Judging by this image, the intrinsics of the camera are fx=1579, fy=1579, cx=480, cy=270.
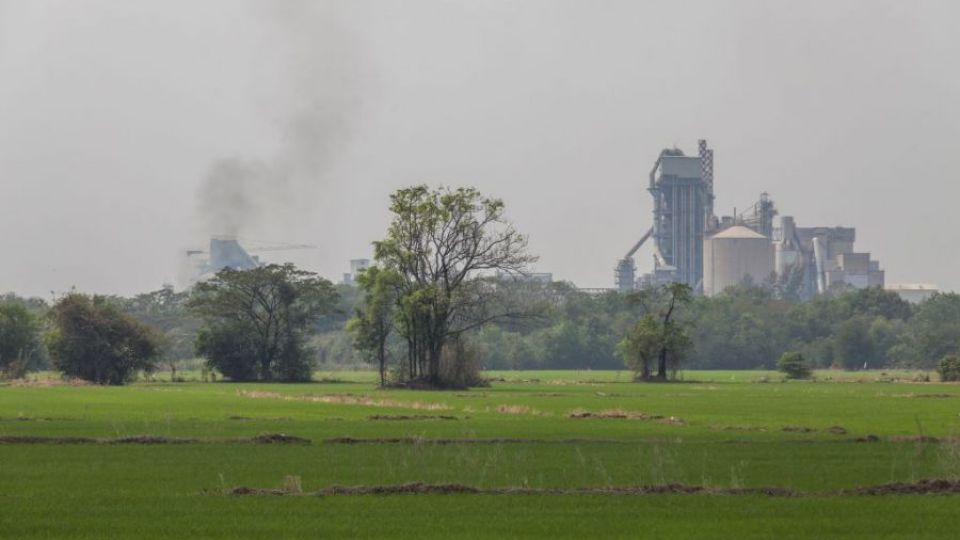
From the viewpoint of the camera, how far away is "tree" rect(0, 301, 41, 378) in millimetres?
120438

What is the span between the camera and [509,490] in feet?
96.4

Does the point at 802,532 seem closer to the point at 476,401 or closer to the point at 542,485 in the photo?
the point at 542,485

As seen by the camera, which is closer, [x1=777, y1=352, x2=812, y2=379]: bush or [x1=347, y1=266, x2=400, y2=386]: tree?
[x1=347, y1=266, x2=400, y2=386]: tree

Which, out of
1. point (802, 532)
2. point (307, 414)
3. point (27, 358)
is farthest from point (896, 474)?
point (27, 358)

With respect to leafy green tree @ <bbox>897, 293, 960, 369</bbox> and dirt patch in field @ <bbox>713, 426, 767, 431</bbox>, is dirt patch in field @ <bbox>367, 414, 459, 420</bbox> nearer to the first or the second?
dirt patch in field @ <bbox>713, 426, 767, 431</bbox>

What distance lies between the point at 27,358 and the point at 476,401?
60368 mm

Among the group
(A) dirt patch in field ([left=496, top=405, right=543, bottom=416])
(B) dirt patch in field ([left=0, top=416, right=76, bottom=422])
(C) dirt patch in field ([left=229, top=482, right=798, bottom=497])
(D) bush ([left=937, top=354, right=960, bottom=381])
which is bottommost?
(C) dirt patch in field ([left=229, top=482, right=798, bottom=497])

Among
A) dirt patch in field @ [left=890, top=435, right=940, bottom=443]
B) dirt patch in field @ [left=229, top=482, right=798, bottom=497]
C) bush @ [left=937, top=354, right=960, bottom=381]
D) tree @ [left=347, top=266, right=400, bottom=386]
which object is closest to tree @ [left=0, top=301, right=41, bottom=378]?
tree @ [left=347, top=266, right=400, bottom=386]

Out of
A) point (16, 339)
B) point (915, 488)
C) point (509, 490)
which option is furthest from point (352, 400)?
point (16, 339)

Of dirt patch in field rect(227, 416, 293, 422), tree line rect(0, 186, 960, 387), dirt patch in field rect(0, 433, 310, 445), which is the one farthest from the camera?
tree line rect(0, 186, 960, 387)

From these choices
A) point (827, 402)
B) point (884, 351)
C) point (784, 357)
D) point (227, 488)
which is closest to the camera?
point (227, 488)

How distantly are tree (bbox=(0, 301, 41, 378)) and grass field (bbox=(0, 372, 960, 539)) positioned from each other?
6266 centimetres

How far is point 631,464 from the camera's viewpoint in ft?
114

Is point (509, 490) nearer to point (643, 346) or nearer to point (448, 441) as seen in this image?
point (448, 441)
